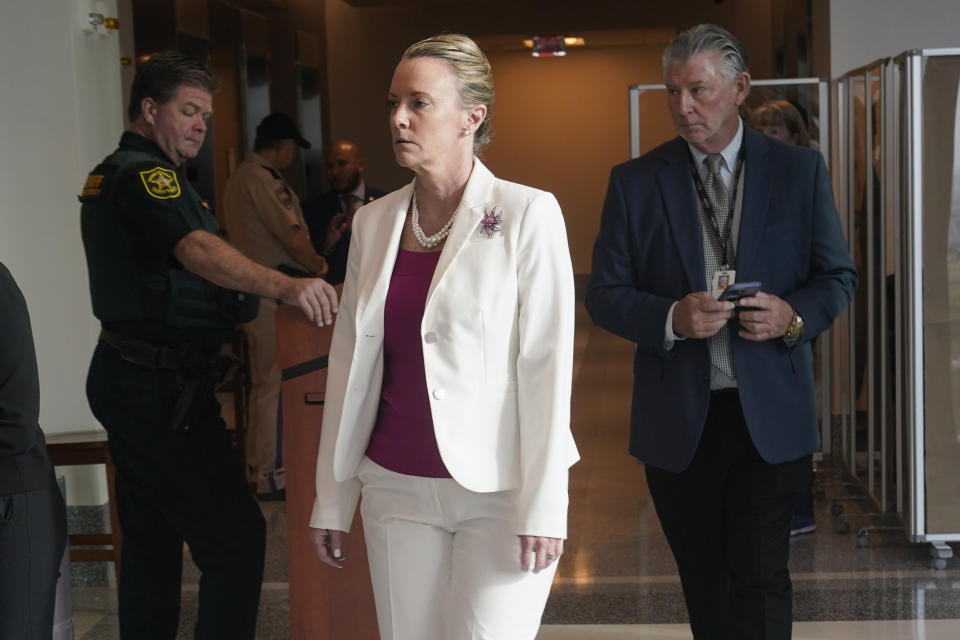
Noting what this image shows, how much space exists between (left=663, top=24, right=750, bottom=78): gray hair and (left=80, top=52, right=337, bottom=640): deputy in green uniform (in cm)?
122

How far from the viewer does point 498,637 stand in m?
2.10

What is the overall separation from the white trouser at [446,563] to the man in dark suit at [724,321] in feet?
2.78

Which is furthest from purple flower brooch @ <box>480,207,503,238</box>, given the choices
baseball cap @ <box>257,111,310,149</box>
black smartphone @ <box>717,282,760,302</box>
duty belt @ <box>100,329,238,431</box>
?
baseball cap @ <box>257,111,310,149</box>

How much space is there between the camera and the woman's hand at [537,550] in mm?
2059

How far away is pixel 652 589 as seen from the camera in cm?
441

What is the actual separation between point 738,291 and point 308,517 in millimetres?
1222

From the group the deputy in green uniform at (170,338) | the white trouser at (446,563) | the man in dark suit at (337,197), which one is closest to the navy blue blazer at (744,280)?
the white trouser at (446,563)

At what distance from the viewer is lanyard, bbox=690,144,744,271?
2.93 m

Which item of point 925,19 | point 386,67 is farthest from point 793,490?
point 386,67

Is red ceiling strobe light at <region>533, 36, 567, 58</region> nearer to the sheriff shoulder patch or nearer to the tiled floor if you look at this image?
the tiled floor

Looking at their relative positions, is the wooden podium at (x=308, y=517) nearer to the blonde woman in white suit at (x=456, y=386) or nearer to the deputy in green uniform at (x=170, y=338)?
the deputy in green uniform at (x=170, y=338)

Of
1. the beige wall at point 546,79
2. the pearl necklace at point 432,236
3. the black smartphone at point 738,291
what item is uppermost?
the beige wall at point 546,79

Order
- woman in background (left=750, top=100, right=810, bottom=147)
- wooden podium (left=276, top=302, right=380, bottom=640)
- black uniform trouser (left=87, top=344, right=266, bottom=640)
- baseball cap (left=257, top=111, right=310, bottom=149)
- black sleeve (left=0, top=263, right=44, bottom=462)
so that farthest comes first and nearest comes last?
1. baseball cap (left=257, top=111, right=310, bottom=149)
2. woman in background (left=750, top=100, right=810, bottom=147)
3. black uniform trouser (left=87, top=344, right=266, bottom=640)
4. wooden podium (left=276, top=302, right=380, bottom=640)
5. black sleeve (left=0, top=263, right=44, bottom=462)

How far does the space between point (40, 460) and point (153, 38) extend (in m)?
5.10
